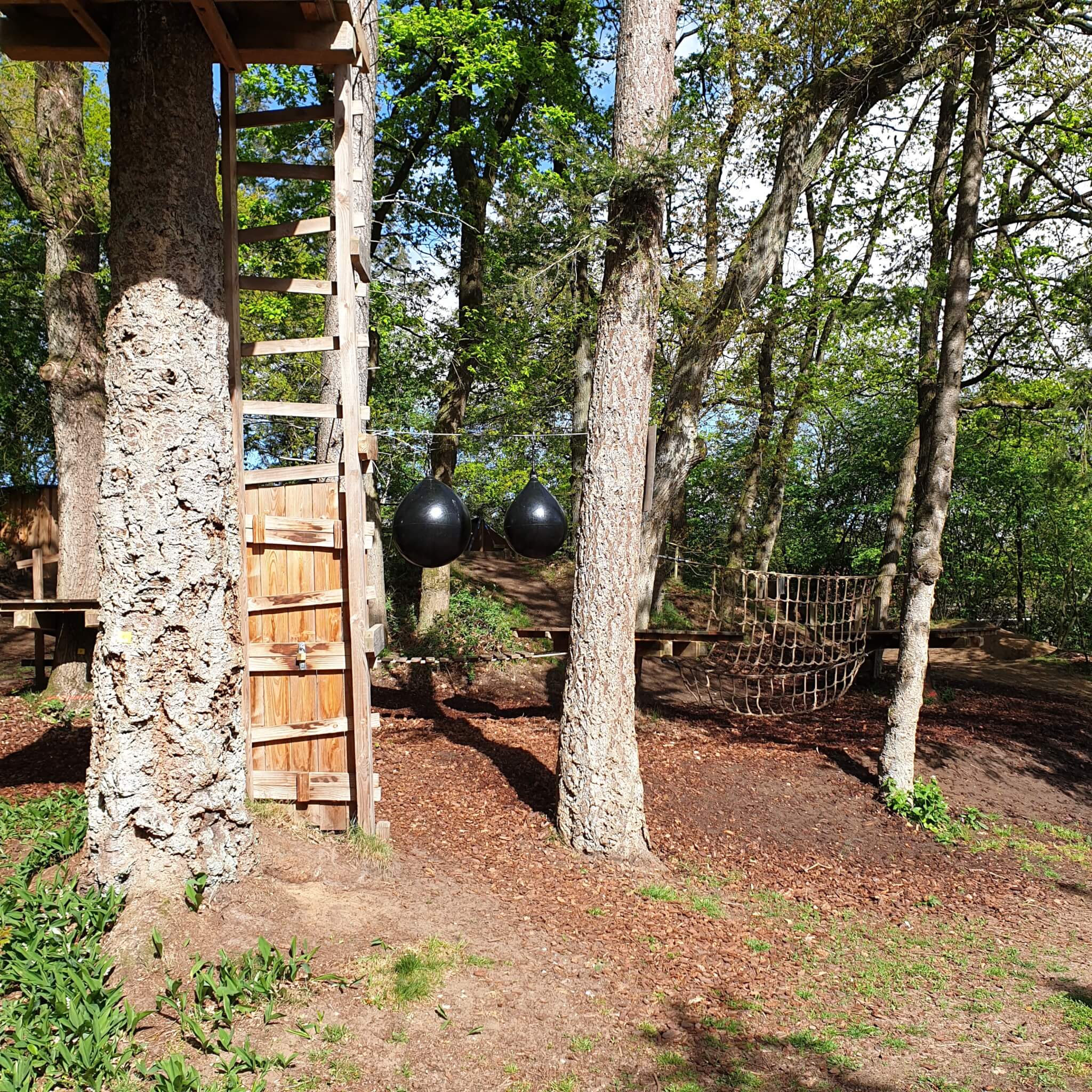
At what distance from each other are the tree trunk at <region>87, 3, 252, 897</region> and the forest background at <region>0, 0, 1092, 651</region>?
8.88 ft

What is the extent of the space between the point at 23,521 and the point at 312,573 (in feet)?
42.5

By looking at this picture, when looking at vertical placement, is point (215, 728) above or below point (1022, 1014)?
above

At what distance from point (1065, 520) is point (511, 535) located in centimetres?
1211

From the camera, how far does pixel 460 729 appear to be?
27.9 feet

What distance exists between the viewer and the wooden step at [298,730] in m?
5.03

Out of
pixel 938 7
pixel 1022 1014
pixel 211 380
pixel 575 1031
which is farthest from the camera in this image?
pixel 938 7

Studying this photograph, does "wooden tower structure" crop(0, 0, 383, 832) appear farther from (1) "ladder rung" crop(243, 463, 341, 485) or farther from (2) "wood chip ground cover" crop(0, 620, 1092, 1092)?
(2) "wood chip ground cover" crop(0, 620, 1092, 1092)

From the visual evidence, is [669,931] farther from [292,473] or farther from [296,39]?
[296,39]

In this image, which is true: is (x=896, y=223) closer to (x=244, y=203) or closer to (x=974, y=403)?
(x=974, y=403)

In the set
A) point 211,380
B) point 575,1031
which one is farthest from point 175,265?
point 575,1031

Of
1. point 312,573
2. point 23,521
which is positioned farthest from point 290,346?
point 23,521

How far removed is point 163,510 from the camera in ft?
12.5

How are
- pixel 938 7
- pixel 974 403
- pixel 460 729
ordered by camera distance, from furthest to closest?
pixel 974 403
pixel 460 729
pixel 938 7

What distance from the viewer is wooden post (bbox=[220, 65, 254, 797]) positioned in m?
4.66
